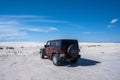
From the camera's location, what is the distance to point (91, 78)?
8.55 m

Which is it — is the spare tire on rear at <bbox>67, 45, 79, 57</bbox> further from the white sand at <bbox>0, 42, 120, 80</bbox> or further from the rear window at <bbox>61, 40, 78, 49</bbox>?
the white sand at <bbox>0, 42, 120, 80</bbox>

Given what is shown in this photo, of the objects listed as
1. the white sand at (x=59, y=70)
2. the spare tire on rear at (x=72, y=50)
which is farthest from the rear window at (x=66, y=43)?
the white sand at (x=59, y=70)

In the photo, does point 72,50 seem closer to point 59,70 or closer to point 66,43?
point 66,43

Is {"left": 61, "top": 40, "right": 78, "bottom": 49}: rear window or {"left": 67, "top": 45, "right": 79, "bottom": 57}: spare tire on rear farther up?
{"left": 61, "top": 40, "right": 78, "bottom": 49}: rear window

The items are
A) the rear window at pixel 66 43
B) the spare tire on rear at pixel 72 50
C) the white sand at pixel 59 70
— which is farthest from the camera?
the rear window at pixel 66 43

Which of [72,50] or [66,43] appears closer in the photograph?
[72,50]

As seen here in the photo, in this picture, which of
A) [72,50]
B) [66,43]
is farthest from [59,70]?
[66,43]

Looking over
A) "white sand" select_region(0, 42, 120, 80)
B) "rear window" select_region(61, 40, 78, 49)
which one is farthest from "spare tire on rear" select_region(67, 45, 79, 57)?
"white sand" select_region(0, 42, 120, 80)

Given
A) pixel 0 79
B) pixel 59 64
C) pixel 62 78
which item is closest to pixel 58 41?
pixel 59 64

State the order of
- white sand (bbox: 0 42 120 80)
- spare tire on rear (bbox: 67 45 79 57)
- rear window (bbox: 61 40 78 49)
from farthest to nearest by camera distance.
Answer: rear window (bbox: 61 40 78 49) → spare tire on rear (bbox: 67 45 79 57) → white sand (bbox: 0 42 120 80)

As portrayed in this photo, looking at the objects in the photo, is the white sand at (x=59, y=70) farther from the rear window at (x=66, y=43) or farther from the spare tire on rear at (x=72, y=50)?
the rear window at (x=66, y=43)

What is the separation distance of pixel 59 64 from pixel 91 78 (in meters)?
4.75

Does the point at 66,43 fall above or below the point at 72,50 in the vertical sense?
above

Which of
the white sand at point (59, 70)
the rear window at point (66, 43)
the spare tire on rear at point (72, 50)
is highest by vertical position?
the rear window at point (66, 43)
